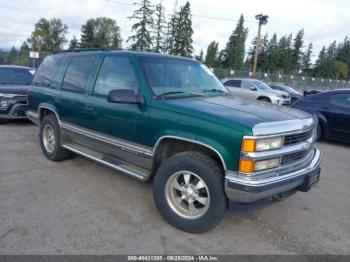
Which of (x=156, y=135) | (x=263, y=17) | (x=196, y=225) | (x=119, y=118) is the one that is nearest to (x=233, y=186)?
(x=196, y=225)

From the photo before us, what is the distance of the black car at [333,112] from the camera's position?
8273 millimetres

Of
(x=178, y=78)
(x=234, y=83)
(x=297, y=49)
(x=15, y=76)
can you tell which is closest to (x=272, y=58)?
(x=297, y=49)

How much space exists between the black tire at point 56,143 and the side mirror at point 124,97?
80.7 inches

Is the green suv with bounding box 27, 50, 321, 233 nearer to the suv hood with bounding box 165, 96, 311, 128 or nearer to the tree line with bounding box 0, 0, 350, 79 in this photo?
the suv hood with bounding box 165, 96, 311, 128

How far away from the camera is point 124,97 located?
3686 mm

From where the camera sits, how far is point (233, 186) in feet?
9.88

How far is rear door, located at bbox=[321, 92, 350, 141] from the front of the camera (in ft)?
27.0

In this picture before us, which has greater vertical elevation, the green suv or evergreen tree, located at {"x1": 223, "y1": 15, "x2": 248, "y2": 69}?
evergreen tree, located at {"x1": 223, "y1": 15, "x2": 248, "y2": 69}

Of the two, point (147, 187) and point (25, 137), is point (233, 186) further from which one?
point (25, 137)

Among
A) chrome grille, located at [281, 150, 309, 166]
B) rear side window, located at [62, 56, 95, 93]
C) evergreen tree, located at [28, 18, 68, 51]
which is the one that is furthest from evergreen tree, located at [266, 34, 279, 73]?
chrome grille, located at [281, 150, 309, 166]

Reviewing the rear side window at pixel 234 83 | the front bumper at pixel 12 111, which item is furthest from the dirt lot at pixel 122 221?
the rear side window at pixel 234 83

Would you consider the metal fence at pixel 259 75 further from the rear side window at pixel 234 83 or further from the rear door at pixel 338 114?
the rear door at pixel 338 114

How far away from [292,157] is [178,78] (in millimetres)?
1776

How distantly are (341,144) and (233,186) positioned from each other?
706 centimetres
